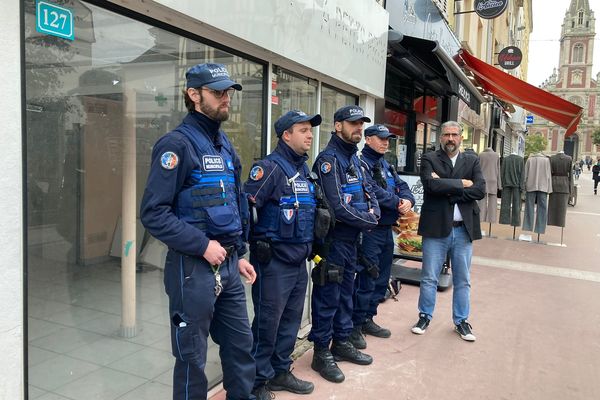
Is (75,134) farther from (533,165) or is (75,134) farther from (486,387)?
(533,165)

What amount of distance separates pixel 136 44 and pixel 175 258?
123cm

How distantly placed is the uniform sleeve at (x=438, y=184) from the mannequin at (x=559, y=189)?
22.0ft

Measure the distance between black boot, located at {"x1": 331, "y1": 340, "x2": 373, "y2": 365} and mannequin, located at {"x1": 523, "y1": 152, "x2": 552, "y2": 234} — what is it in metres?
7.29

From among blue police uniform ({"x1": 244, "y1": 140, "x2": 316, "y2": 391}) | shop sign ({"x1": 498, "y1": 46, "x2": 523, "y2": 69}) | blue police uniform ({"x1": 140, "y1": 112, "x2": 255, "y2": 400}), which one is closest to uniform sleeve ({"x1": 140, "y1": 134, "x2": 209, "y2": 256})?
blue police uniform ({"x1": 140, "y1": 112, "x2": 255, "y2": 400})

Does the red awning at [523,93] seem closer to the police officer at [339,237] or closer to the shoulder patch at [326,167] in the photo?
the police officer at [339,237]

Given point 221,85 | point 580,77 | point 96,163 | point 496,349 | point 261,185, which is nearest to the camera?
point 221,85

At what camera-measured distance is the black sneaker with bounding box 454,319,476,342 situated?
4.46 m

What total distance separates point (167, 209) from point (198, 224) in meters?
0.18

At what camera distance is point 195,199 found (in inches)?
92.3

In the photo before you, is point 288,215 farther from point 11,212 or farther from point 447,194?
point 447,194

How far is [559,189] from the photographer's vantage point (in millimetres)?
9914

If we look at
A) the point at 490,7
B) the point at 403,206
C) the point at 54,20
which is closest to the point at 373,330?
the point at 403,206

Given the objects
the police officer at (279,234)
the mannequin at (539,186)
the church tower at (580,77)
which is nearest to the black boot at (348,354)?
the police officer at (279,234)

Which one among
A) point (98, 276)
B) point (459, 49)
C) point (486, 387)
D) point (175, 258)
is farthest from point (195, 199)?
point (459, 49)
